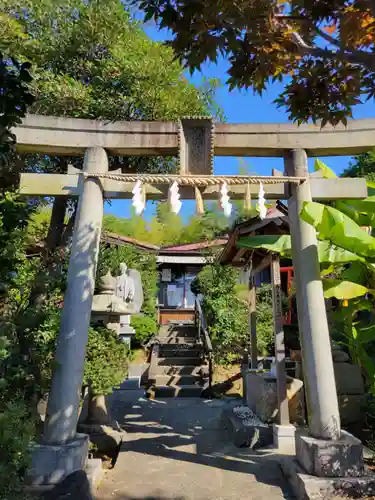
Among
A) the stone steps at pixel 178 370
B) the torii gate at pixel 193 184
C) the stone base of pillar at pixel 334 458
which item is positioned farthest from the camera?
the stone steps at pixel 178 370

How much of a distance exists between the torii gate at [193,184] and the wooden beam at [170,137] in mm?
16

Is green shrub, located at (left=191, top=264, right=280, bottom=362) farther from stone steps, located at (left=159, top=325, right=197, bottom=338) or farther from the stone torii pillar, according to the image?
the stone torii pillar

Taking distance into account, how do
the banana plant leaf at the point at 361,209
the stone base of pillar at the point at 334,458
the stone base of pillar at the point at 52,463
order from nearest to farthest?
the stone base of pillar at the point at 52,463, the stone base of pillar at the point at 334,458, the banana plant leaf at the point at 361,209

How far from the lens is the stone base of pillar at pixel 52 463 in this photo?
4434 millimetres

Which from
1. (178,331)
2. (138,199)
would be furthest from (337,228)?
(178,331)

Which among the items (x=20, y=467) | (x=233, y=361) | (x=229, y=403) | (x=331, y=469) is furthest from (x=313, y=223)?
(x=233, y=361)

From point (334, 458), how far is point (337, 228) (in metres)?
2.98

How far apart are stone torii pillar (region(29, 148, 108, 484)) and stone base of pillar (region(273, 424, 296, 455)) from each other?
3.47 metres

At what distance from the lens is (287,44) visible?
10.5 feet

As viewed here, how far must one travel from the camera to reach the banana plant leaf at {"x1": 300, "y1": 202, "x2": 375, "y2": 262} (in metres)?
4.89

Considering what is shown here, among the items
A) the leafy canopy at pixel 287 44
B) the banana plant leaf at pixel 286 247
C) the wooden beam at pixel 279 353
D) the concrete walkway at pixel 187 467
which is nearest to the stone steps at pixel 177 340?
the concrete walkway at pixel 187 467

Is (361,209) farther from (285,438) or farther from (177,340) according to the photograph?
(177,340)

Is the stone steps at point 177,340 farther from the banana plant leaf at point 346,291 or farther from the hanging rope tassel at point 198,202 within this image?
the hanging rope tassel at point 198,202

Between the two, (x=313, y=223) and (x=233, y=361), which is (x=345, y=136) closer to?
(x=313, y=223)
